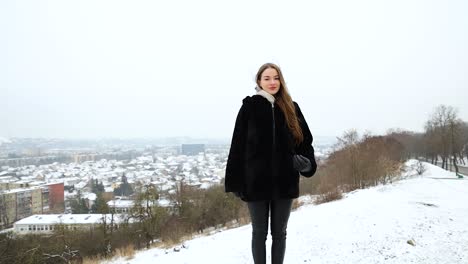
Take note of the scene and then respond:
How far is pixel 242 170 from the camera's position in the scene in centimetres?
209

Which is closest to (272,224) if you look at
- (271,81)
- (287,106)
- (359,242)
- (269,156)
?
(269,156)

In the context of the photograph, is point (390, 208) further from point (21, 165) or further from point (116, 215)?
point (21, 165)

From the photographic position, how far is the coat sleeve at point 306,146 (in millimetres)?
2131

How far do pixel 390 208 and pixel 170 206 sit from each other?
17.6 meters

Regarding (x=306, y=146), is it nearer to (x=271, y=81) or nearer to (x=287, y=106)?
(x=287, y=106)

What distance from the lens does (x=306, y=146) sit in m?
2.15

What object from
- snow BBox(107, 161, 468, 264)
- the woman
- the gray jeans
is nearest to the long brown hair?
the woman

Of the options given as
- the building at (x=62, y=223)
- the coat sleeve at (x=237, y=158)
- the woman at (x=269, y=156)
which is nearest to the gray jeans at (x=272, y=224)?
the woman at (x=269, y=156)

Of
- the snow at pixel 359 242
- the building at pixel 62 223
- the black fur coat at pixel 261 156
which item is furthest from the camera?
the building at pixel 62 223

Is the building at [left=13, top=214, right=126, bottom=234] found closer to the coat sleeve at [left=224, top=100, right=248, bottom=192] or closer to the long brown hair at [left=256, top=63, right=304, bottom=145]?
the coat sleeve at [left=224, top=100, right=248, bottom=192]

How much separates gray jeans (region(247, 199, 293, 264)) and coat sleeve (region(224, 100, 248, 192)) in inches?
7.1

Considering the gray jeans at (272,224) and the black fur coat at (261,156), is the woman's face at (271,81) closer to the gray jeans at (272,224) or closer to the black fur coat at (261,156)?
the black fur coat at (261,156)

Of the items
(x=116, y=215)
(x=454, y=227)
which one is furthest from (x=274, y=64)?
(x=116, y=215)

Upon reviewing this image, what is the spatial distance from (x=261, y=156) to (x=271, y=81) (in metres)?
0.55
